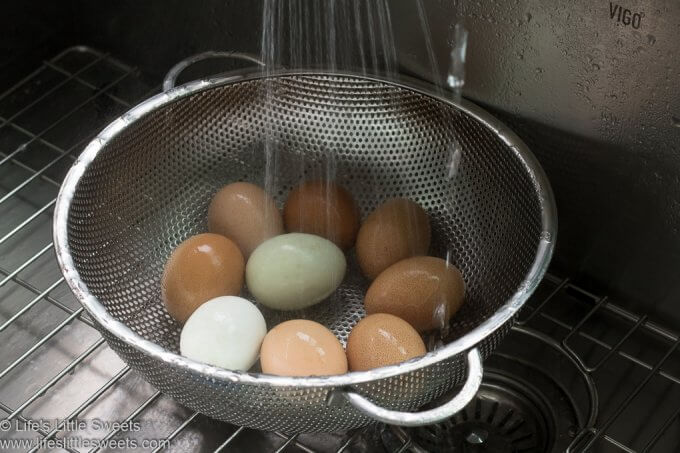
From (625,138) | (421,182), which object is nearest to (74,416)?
(421,182)

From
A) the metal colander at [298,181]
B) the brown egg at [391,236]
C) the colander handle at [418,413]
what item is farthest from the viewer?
the brown egg at [391,236]

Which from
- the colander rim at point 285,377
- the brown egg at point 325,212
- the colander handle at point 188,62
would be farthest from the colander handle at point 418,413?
the colander handle at point 188,62

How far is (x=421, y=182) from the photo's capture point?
1011 millimetres

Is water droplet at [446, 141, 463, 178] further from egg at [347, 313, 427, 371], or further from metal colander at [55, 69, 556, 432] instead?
egg at [347, 313, 427, 371]

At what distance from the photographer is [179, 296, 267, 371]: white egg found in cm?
82

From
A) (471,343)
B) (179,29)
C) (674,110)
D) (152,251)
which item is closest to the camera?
(471,343)

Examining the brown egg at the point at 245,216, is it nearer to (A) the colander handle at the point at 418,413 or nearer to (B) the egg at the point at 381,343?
(B) the egg at the point at 381,343

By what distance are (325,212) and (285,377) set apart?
0.27 m

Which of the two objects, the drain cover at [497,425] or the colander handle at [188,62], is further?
the colander handle at [188,62]

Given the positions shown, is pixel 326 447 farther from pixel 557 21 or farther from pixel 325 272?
pixel 557 21

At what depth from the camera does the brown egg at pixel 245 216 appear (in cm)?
95

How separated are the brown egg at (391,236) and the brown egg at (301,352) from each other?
0.41 ft

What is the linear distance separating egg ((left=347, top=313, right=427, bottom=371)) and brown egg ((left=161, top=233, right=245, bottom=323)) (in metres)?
0.13

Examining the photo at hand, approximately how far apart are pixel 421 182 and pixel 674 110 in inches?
10.5
